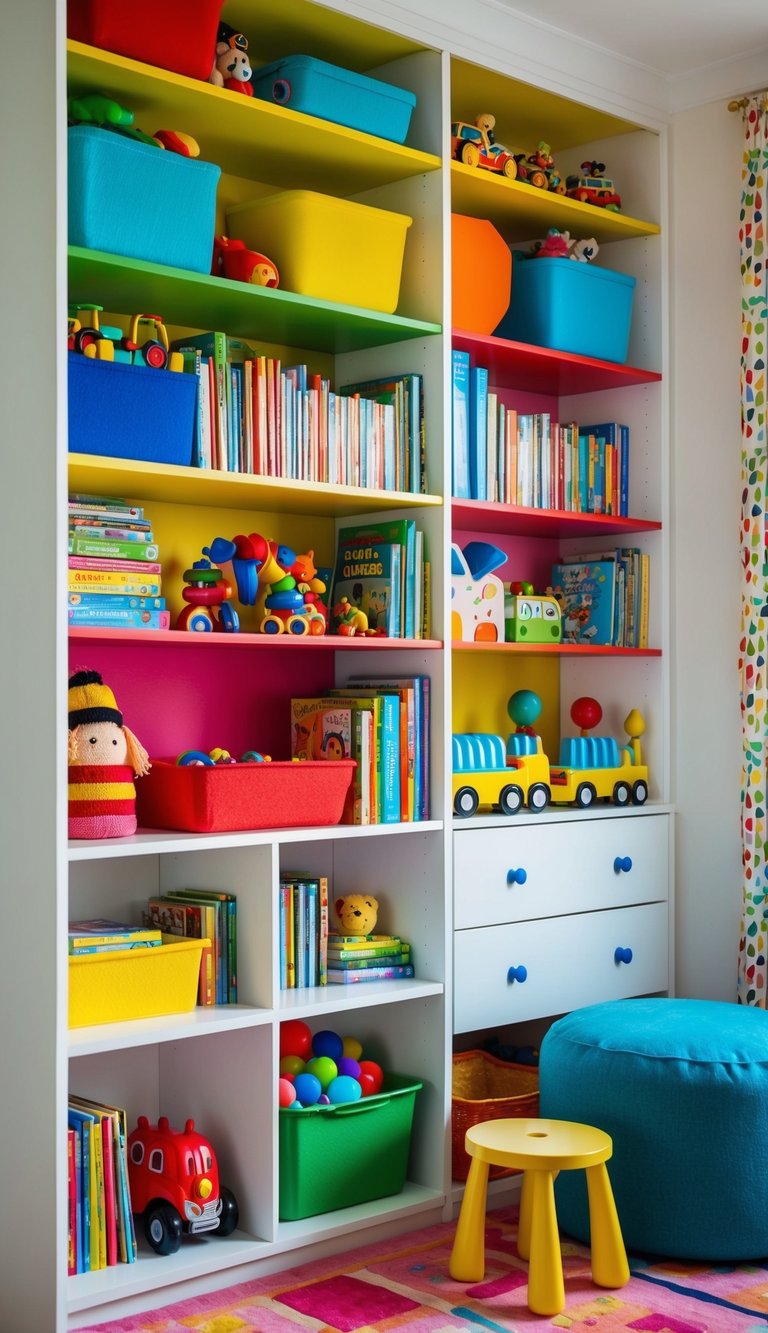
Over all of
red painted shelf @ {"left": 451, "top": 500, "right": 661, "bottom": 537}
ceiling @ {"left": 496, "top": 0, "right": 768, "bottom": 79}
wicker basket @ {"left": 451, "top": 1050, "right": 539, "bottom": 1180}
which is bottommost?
wicker basket @ {"left": 451, "top": 1050, "right": 539, "bottom": 1180}

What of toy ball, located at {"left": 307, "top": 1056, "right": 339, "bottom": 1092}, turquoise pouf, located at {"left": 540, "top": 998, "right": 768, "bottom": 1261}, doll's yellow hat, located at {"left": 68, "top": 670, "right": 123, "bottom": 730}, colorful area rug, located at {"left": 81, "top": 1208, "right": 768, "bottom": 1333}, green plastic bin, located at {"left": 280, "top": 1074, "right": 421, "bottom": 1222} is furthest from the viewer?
toy ball, located at {"left": 307, "top": 1056, "right": 339, "bottom": 1092}

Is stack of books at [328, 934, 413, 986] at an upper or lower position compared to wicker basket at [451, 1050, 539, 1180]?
upper

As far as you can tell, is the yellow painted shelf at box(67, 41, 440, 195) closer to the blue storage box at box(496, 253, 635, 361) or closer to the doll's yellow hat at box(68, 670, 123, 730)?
the blue storage box at box(496, 253, 635, 361)

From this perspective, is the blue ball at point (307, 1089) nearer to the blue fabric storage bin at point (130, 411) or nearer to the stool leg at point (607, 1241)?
the stool leg at point (607, 1241)

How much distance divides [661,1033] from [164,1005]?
0.93m

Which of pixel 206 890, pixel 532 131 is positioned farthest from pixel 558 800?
pixel 532 131

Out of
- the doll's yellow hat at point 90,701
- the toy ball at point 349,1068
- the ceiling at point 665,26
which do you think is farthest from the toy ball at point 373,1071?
the ceiling at point 665,26

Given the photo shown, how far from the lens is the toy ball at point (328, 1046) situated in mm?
2895

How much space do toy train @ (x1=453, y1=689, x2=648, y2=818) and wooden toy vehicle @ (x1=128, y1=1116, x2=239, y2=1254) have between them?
2.92ft

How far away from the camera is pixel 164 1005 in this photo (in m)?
2.54

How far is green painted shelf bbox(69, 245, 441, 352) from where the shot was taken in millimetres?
2461

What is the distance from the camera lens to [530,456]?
3301 mm

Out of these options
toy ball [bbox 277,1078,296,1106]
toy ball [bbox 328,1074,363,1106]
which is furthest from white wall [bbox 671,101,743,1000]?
toy ball [bbox 277,1078,296,1106]

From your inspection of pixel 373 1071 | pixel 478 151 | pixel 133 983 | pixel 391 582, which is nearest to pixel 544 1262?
pixel 373 1071
